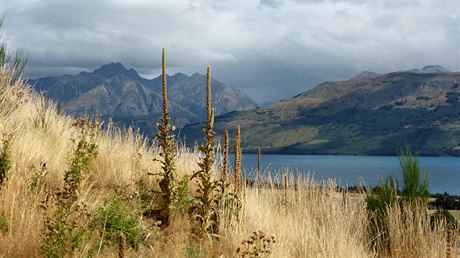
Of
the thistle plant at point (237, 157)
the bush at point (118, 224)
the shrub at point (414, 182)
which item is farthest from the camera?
the shrub at point (414, 182)

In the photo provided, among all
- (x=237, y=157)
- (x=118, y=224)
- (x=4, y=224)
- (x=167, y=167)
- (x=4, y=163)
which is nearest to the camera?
(x=4, y=224)

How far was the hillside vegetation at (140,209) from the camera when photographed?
6.52m

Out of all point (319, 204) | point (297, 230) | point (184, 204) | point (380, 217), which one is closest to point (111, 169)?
point (184, 204)

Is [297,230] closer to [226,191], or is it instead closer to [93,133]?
[226,191]

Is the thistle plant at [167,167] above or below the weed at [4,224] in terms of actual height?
above

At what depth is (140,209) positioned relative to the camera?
8086 millimetres

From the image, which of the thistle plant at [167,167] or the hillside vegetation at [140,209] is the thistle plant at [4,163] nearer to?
the hillside vegetation at [140,209]

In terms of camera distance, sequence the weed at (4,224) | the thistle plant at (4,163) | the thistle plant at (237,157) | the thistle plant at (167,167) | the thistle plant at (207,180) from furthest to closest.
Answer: the thistle plant at (237,157), the thistle plant at (167,167), the thistle plant at (207,180), the thistle plant at (4,163), the weed at (4,224)

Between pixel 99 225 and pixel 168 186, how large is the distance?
1519 millimetres

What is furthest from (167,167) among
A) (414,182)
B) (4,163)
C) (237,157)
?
(414,182)

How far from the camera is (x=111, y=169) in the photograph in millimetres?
9977

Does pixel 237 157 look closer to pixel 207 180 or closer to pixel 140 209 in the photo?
pixel 207 180

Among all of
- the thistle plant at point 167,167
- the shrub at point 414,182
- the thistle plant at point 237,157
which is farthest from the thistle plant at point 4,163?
the shrub at point 414,182

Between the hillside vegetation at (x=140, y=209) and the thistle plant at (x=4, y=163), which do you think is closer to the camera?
the hillside vegetation at (x=140, y=209)
